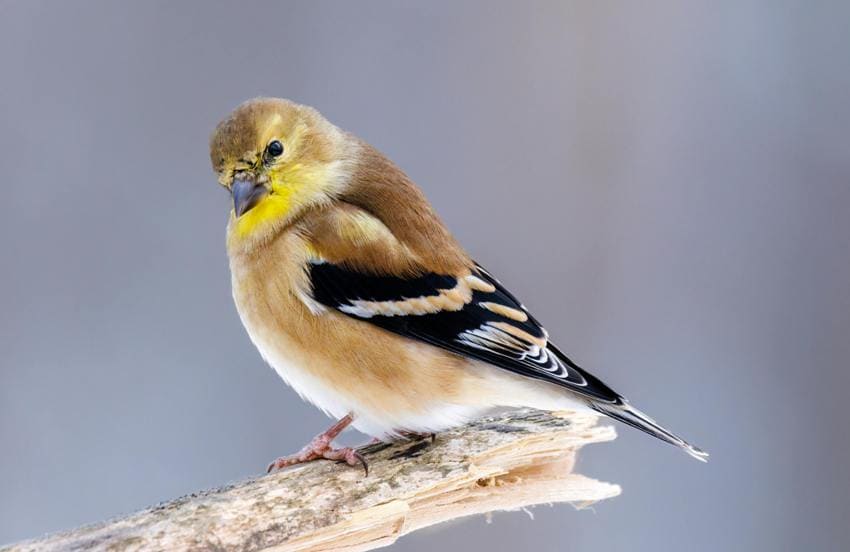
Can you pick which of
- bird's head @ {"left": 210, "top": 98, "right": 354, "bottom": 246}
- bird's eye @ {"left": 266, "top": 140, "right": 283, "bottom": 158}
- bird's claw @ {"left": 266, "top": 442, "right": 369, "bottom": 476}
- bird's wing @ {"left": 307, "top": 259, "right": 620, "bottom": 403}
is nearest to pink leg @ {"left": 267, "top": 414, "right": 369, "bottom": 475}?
bird's claw @ {"left": 266, "top": 442, "right": 369, "bottom": 476}

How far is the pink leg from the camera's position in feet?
9.80

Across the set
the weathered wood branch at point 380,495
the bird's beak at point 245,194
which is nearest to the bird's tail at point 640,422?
the weathered wood branch at point 380,495

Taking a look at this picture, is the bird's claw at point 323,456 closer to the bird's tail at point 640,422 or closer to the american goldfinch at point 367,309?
the american goldfinch at point 367,309

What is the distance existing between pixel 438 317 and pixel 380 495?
0.59 meters

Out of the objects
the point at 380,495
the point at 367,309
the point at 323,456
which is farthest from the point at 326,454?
the point at 367,309

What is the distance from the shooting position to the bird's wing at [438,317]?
3084 mm

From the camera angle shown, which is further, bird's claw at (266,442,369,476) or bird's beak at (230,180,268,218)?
bird's beak at (230,180,268,218)

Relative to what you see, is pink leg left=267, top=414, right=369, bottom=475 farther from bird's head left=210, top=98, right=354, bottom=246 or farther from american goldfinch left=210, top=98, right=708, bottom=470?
bird's head left=210, top=98, right=354, bottom=246

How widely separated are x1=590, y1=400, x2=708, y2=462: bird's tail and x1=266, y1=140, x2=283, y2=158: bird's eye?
1289mm

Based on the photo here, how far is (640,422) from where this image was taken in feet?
10.0

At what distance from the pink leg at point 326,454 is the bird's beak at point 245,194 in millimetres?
736

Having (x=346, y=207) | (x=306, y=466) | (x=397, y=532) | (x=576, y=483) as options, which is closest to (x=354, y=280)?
(x=346, y=207)

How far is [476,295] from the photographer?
10.6ft

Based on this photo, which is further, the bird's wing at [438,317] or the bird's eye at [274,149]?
the bird's eye at [274,149]
